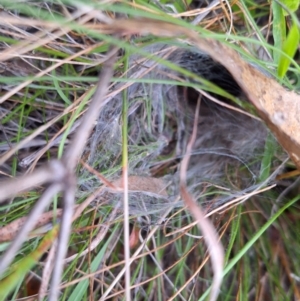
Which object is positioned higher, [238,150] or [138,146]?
[138,146]

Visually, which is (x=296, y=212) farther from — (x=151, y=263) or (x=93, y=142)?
(x=93, y=142)

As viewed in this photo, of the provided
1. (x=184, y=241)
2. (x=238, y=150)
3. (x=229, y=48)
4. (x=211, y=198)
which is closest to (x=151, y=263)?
(x=184, y=241)

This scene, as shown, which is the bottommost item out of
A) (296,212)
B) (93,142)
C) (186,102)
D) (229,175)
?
(296,212)

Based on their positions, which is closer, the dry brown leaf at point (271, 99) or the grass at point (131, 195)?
the dry brown leaf at point (271, 99)

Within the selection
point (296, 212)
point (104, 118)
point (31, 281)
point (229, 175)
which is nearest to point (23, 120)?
point (104, 118)

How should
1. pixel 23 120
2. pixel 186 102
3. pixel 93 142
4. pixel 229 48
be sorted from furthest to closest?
pixel 186 102 < pixel 23 120 < pixel 93 142 < pixel 229 48

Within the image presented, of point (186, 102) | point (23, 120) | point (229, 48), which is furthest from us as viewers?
point (186, 102)

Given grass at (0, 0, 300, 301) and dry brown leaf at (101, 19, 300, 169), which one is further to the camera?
grass at (0, 0, 300, 301)

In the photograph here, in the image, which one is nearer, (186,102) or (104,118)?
(104,118)
